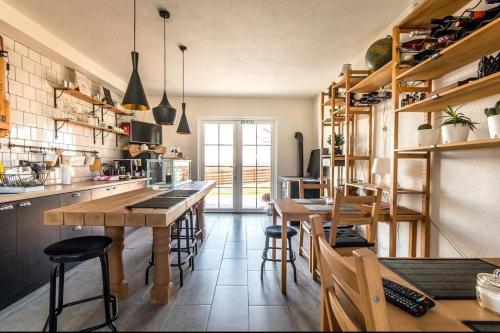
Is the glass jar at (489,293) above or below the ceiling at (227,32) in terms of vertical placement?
below

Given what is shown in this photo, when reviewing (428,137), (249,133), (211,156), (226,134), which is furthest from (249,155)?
(428,137)

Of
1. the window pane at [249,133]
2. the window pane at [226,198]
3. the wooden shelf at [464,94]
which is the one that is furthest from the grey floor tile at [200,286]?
the window pane at [249,133]

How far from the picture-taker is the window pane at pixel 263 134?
5480 millimetres

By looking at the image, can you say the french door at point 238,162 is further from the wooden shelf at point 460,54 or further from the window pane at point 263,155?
the wooden shelf at point 460,54

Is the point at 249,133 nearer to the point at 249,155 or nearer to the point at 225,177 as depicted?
the point at 249,155

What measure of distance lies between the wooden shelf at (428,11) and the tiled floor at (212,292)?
2049 mm

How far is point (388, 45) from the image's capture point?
2.27 metres

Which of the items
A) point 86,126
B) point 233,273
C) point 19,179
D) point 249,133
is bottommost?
point 233,273

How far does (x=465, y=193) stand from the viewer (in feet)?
5.81

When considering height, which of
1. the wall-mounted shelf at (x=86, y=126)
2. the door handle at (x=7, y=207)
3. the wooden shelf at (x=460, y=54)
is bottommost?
the door handle at (x=7, y=207)

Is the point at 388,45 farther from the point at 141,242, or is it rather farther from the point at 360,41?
the point at 141,242

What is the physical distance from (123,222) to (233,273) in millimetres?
1390

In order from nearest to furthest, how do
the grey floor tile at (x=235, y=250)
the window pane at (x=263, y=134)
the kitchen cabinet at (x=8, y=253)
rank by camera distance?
the kitchen cabinet at (x=8, y=253) → the grey floor tile at (x=235, y=250) → the window pane at (x=263, y=134)

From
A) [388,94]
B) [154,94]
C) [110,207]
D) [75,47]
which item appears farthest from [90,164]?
[388,94]
